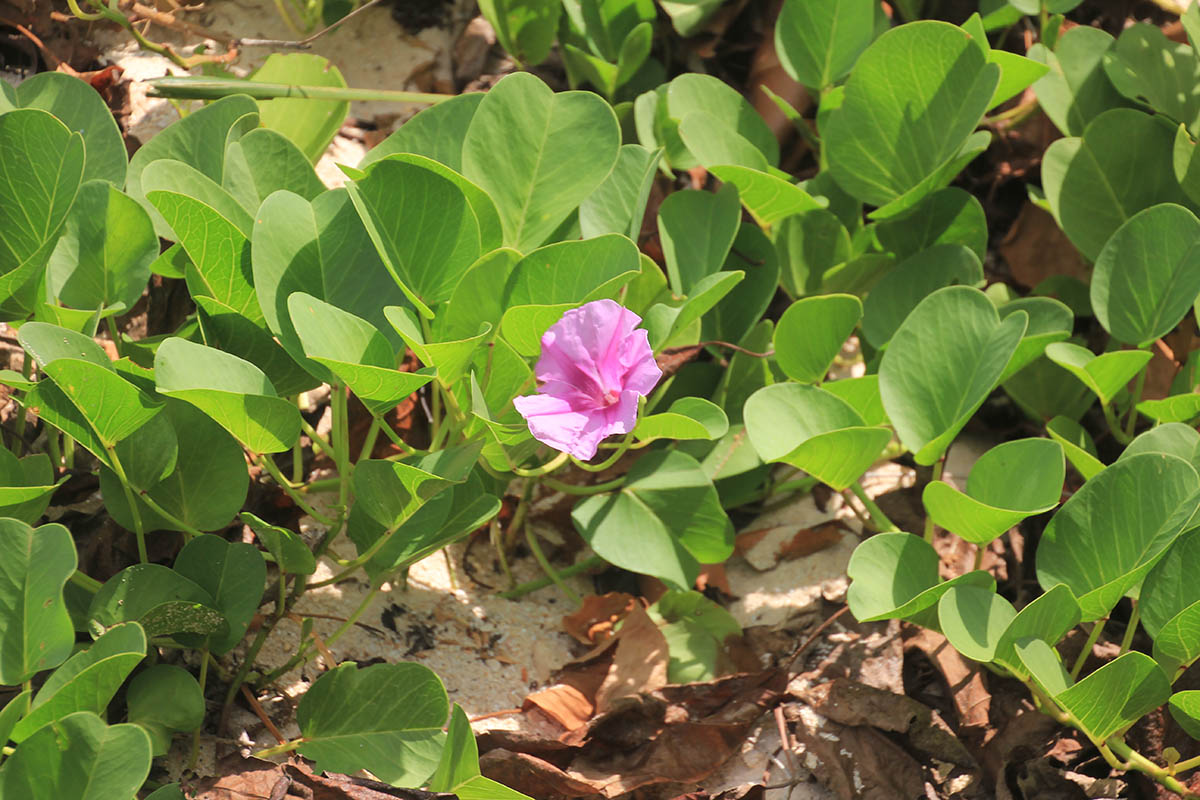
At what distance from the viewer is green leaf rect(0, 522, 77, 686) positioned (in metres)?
0.94

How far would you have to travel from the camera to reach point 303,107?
1494 mm

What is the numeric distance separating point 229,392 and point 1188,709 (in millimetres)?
989

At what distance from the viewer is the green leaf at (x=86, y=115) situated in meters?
1.23

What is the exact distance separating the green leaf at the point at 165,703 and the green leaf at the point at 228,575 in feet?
0.15

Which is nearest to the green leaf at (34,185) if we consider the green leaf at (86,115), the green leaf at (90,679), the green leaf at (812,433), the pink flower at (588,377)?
the green leaf at (86,115)

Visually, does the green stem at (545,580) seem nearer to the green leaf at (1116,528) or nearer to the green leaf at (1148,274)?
the green leaf at (1116,528)

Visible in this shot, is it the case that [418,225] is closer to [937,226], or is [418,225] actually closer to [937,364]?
[937,364]

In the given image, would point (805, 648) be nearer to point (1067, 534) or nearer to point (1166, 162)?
point (1067, 534)

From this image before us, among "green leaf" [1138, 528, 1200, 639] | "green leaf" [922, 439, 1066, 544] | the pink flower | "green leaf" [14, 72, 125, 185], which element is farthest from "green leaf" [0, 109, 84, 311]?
"green leaf" [1138, 528, 1200, 639]

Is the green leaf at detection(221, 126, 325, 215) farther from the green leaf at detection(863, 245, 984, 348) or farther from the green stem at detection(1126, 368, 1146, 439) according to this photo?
the green stem at detection(1126, 368, 1146, 439)

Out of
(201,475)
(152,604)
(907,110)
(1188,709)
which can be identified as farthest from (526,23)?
(1188,709)

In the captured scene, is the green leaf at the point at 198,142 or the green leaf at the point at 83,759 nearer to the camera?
the green leaf at the point at 83,759

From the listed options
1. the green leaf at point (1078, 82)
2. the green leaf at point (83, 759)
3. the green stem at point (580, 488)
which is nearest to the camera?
the green leaf at point (83, 759)

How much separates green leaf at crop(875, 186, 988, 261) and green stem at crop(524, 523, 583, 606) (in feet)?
2.19
